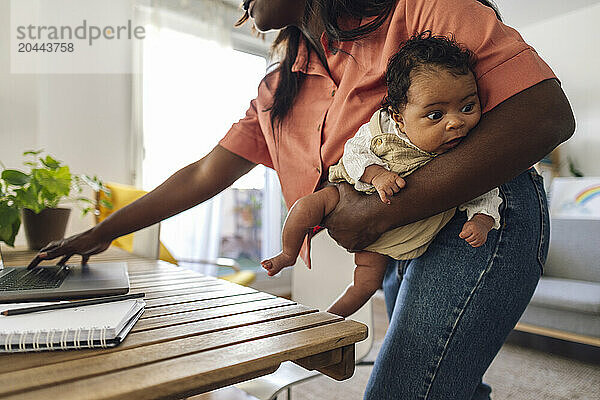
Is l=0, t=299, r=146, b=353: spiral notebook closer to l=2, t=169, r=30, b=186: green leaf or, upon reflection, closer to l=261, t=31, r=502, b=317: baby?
l=261, t=31, r=502, b=317: baby

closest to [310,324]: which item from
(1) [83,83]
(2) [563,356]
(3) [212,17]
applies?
(2) [563,356]

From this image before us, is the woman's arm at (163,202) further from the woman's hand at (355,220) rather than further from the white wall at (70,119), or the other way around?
the white wall at (70,119)

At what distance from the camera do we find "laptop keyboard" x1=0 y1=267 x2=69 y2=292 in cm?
88

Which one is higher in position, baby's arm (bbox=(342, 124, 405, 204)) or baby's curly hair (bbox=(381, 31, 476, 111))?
baby's curly hair (bbox=(381, 31, 476, 111))

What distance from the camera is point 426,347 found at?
0.80 meters

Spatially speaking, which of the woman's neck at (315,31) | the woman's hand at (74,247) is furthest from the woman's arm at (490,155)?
the woman's hand at (74,247)

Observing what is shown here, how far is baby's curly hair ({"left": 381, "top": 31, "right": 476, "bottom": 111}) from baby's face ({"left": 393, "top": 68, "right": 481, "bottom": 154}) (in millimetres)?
12

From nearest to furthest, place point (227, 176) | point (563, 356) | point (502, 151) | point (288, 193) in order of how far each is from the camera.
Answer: point (502, 151) → point (288, 193) → point (227, 176) → point (563, 356)

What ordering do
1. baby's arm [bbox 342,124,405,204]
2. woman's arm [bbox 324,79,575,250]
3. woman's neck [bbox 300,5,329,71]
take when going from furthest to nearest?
1. woman's neck [bbox 300,5,329,71]
2. baby's arm [bbox 342,124,405,204]
3. woman's arm [bbox 324,79,575,250]

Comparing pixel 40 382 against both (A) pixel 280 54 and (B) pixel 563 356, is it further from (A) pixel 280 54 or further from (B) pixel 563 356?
(B) pixel 563 356

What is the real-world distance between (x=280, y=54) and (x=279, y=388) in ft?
3.11

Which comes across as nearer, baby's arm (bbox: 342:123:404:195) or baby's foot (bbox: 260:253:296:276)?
baby's arm (bbox: 342:123:404:195)

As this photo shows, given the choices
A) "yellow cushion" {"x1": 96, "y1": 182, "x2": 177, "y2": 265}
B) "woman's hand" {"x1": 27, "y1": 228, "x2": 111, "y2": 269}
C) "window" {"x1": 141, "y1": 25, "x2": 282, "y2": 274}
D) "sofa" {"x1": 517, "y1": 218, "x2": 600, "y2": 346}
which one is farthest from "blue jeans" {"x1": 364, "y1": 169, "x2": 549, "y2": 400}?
"window" {"x1": 141, "y1": 25, "x2": 282, "y2": 274}

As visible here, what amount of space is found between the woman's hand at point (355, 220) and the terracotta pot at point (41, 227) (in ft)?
5.03
